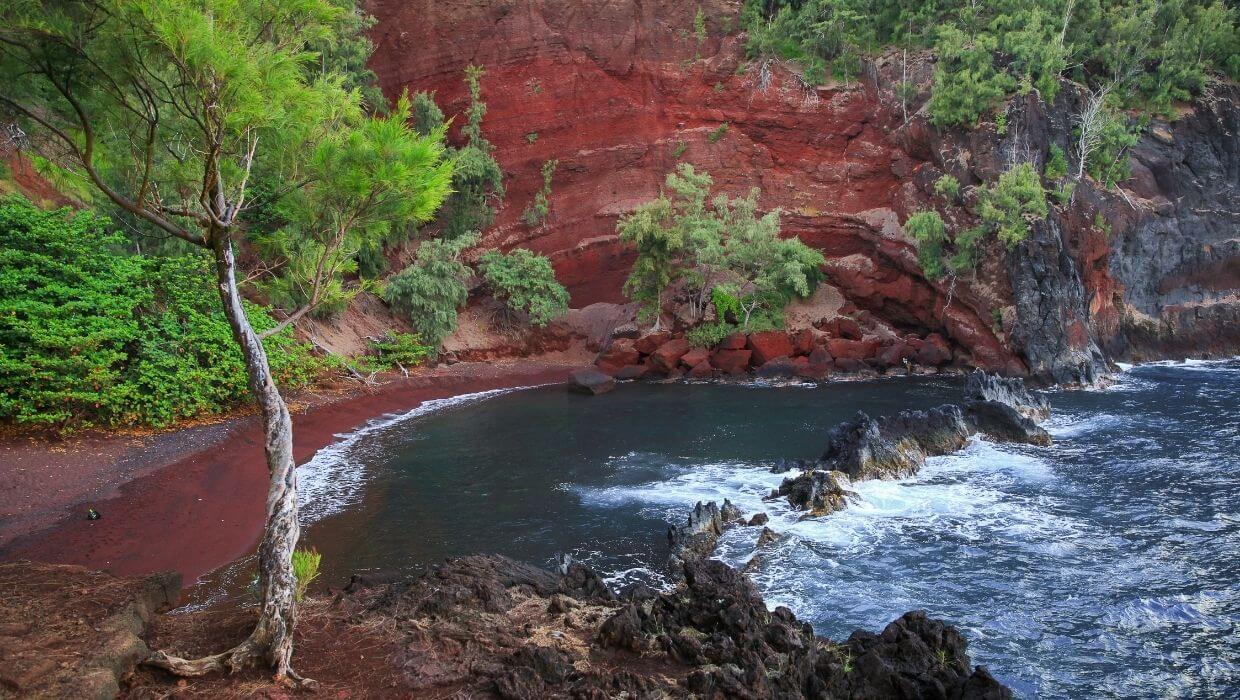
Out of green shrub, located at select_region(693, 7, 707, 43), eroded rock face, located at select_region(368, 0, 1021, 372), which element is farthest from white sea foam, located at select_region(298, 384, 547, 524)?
green shrub, located at select_region(693, 7, 707, 43)

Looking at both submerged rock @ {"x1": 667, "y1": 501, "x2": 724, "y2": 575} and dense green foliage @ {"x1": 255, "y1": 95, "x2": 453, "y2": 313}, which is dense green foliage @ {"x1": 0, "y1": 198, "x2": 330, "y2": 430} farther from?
submerged rock @ {"x1": 667, "y1": 501, "x2": 724, "y2": 575}

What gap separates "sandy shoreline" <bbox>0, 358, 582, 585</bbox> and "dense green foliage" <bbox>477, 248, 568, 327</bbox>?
47.6 ft

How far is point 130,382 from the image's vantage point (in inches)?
643

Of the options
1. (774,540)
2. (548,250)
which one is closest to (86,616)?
(774,540)

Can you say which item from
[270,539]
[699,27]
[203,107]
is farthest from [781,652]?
[699,27]

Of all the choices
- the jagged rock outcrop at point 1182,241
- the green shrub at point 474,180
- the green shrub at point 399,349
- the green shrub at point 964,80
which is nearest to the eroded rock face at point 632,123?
the green shrub at point 474,180

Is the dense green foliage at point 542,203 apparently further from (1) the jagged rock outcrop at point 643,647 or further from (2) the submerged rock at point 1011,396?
(1) the jagged rock outcrop at point 643,647

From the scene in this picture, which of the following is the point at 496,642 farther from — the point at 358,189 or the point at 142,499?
the point at 142,499

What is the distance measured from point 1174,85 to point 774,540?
32.9 meters

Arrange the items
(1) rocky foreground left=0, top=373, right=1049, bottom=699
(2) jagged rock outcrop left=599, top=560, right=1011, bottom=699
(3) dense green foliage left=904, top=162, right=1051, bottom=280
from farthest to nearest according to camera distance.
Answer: (3) dense green foliage left=904, top=162, right=1051, bottom=280 < (2) jagged rock outcrop left=599, top=560, right=1011, bottom=699 < (1) rocky foreground left=0, top=373, right=1049, bottom=699

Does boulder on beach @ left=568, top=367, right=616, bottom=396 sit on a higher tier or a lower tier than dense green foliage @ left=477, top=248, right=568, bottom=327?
lower

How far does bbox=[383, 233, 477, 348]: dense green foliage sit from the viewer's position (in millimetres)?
29266

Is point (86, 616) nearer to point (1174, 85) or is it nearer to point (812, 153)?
point (812, 153)

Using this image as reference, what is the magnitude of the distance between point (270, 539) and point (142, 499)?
7.94m
